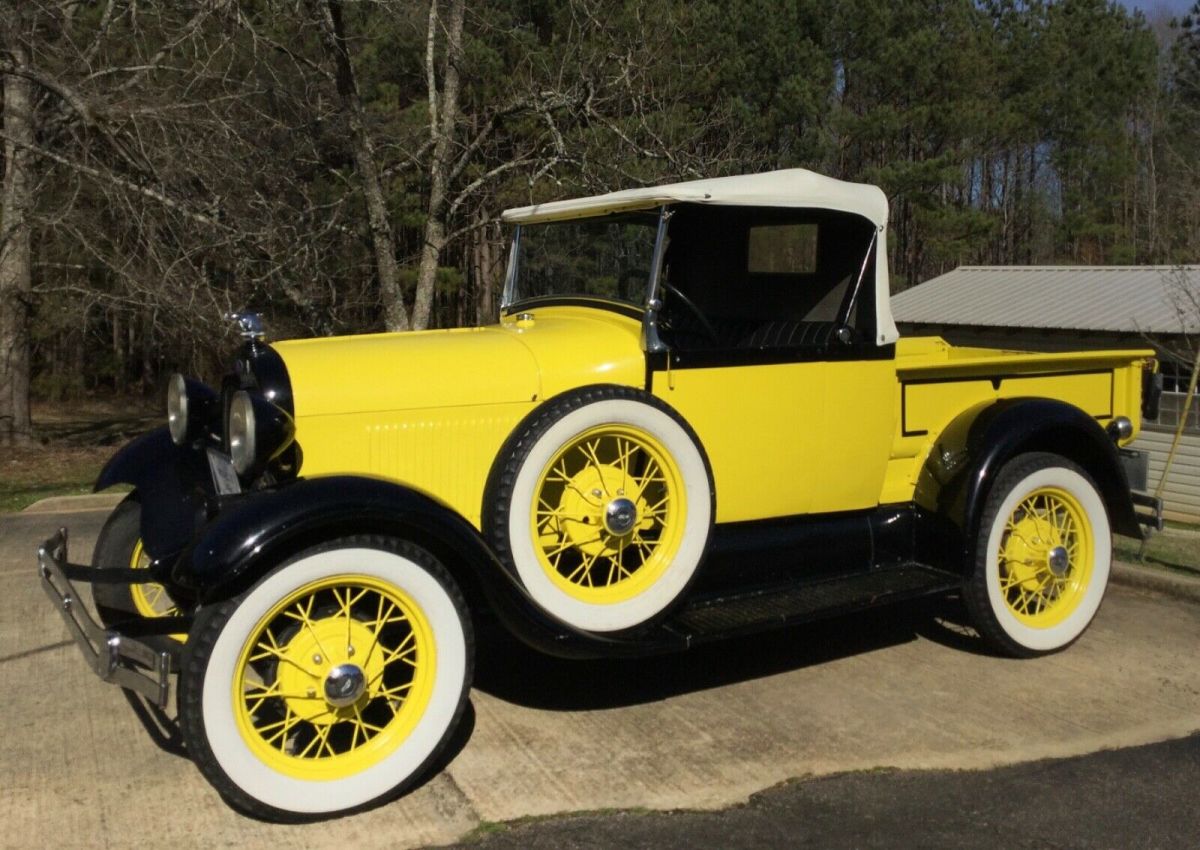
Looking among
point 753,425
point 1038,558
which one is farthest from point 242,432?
point 1038,558

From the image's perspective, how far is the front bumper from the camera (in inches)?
130

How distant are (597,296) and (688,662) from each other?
5.64ft

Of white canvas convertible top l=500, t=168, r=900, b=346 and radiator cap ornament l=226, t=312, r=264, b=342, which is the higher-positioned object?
white canvas convertible top l=500, t=168, r=900, b=346

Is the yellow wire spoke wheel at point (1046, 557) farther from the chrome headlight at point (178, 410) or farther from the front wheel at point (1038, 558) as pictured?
the chrome headlight at point (178, 410)

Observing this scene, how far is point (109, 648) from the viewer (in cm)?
335

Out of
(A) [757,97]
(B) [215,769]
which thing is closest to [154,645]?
(B) [215,769]

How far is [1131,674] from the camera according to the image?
16.4 feet

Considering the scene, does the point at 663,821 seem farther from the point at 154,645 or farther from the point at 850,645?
the point at 850,645

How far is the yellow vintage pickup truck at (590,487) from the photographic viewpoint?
3518mm

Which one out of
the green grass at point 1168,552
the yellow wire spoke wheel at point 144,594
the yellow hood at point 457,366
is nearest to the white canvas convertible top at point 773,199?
the yellow hood at point 457,366

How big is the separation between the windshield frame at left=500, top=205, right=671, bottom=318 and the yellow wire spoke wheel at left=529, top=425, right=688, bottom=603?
0.62 meters

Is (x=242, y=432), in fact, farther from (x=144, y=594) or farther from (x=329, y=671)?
(x=144, y=594)

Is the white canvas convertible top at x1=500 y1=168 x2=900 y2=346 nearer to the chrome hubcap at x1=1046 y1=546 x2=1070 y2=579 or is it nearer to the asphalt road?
the chrome hubcap at x1=1046 y1=546 x2=1070 y2=579

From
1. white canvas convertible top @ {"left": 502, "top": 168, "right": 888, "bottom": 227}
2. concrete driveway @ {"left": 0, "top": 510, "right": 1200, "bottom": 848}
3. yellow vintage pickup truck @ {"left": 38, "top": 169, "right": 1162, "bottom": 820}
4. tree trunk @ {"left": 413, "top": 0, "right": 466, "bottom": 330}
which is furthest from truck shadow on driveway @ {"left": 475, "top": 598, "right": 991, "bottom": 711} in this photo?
tree trunk @ {"left": 413, "top": 0, "right": 466, "bottom": 330}
